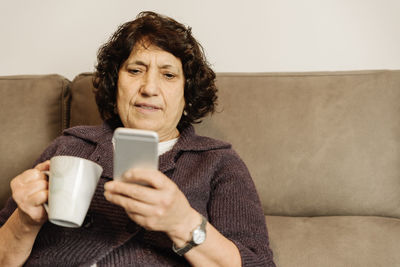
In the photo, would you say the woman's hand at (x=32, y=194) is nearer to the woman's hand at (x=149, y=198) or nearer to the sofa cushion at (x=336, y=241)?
the woman's hand at (x=149, y=198)

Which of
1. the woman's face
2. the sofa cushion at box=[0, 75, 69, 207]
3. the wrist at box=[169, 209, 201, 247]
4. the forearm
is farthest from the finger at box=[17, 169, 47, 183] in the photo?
the sofa cushion at box=[0, 75, 69, 207]

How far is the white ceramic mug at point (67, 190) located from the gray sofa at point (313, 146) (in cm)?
67

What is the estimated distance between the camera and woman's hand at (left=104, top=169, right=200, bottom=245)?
23.4 inches

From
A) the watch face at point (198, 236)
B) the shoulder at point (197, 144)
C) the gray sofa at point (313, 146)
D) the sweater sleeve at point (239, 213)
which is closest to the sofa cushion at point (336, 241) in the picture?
the gray sofa at point (313, 146)

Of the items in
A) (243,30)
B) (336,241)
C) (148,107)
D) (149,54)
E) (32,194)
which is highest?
(243,30)

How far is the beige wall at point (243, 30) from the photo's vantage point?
1.54 meters

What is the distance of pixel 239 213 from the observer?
3.07ft

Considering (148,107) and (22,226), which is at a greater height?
(148,107)

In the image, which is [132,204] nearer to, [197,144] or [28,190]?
[28,190]

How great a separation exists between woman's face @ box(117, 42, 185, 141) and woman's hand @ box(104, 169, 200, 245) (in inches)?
18.2

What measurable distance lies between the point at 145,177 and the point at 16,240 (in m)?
0.44

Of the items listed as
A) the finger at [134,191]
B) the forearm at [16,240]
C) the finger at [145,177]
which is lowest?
the forearm at [16,240]

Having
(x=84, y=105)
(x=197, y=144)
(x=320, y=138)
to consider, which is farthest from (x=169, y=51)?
(x=320, y=138)

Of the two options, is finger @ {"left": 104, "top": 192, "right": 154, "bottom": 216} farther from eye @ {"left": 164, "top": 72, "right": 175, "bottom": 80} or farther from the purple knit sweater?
eye @ {"left": 164, "top": 72, "right": 175, "bottom": 80}
